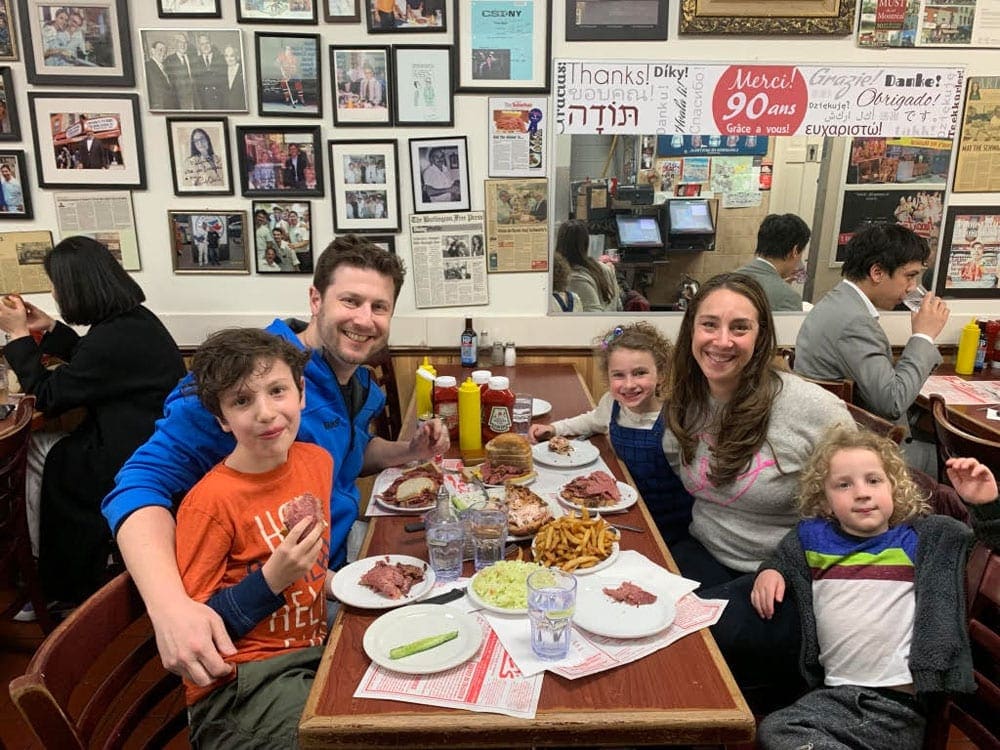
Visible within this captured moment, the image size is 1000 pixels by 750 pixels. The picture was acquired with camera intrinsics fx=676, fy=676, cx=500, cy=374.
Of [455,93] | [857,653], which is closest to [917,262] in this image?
[857,653]

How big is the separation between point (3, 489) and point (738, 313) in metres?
2.44

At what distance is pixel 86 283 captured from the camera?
8.14 feet

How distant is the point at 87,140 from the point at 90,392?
150cm

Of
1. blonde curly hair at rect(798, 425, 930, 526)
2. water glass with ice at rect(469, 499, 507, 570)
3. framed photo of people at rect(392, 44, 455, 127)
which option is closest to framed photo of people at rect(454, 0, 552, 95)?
framed photo of people at rect(392, 44, 455, 127)

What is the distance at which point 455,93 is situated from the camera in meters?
3.24

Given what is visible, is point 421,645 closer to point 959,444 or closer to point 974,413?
point 959,444

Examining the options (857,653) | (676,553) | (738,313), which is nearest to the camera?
(857,653)

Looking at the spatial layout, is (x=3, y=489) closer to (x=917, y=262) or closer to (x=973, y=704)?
(x=973, y=704)

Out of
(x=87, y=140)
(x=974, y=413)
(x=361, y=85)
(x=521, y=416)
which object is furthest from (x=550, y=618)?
(x=87, y=140)

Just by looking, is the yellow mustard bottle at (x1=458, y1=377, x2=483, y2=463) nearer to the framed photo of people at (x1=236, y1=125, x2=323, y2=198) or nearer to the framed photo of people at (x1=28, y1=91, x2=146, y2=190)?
the framed photo of people at (x1=236, y1=125, x2=323, y2=198)

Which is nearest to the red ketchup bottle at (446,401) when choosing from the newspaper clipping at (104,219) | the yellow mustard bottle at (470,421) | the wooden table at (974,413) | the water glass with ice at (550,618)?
the yellow mustard bottle at (470,421)

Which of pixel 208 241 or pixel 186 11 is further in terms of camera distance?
pixel 208 241

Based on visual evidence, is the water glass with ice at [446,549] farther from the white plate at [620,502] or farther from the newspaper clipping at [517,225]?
the newspaper clipping at [517,225]

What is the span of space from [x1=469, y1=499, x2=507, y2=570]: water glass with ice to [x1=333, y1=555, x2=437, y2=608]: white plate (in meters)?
0.11
